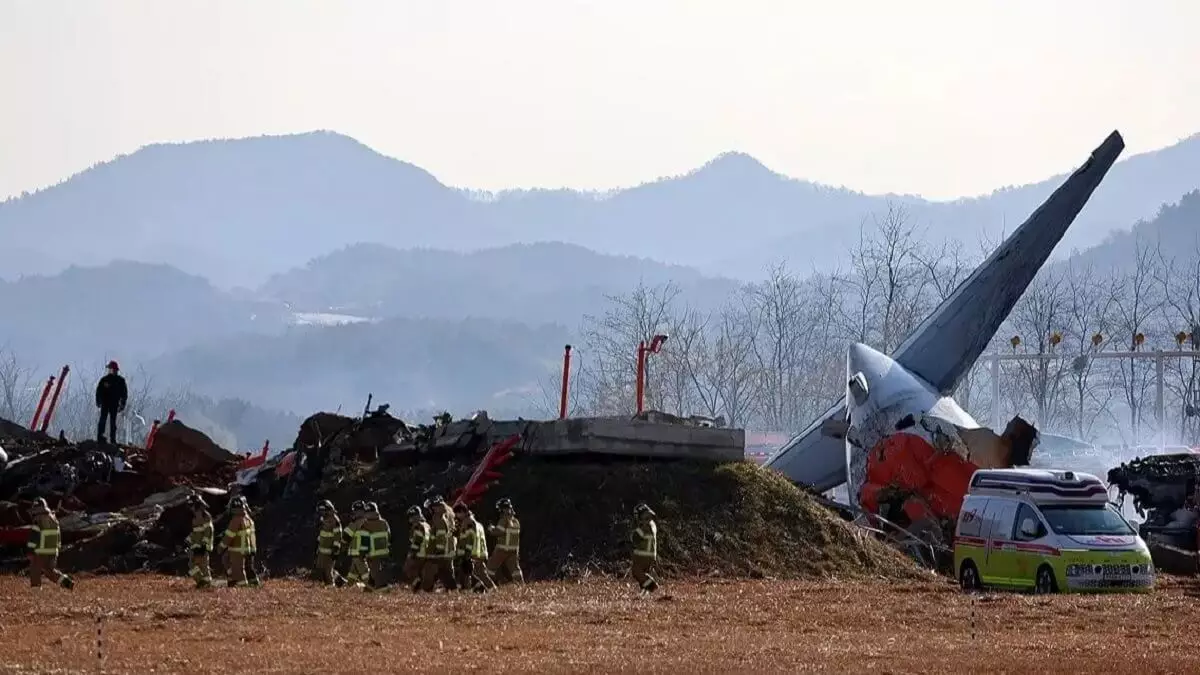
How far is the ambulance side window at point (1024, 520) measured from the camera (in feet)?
92.3

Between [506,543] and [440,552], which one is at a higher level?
[506,543]

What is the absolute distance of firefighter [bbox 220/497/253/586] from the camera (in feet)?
89.8

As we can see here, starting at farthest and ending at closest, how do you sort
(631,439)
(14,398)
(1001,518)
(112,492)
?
(14,398) → (112,492) → (631,439) → (1001,518)

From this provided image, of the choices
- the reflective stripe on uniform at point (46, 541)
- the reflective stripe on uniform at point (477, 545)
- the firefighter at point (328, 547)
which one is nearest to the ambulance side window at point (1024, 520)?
the reflective stripe on uniform at point (477, 545)

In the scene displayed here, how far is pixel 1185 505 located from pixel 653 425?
48.3 ft

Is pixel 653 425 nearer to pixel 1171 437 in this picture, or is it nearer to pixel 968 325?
pixel 968 325

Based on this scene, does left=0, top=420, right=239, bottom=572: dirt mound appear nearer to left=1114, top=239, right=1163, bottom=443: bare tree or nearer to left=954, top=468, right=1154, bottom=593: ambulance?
left=954, top=468, right=1154, bottom=593: ambulance

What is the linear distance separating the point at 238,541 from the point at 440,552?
10.6 feet

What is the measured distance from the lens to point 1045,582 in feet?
91.7

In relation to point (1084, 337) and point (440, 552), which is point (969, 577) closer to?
point (440, 552)

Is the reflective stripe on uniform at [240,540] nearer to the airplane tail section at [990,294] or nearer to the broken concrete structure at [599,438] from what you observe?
the broken concrete structure at [599,438]

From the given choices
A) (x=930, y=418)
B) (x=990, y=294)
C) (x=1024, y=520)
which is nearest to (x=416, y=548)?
(x=1024, y=520)

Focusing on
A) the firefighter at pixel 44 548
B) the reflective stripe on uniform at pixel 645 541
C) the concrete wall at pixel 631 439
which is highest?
the concrete wall at pixel 631 439

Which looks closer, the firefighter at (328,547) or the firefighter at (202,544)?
the firefighter at (202,544)
